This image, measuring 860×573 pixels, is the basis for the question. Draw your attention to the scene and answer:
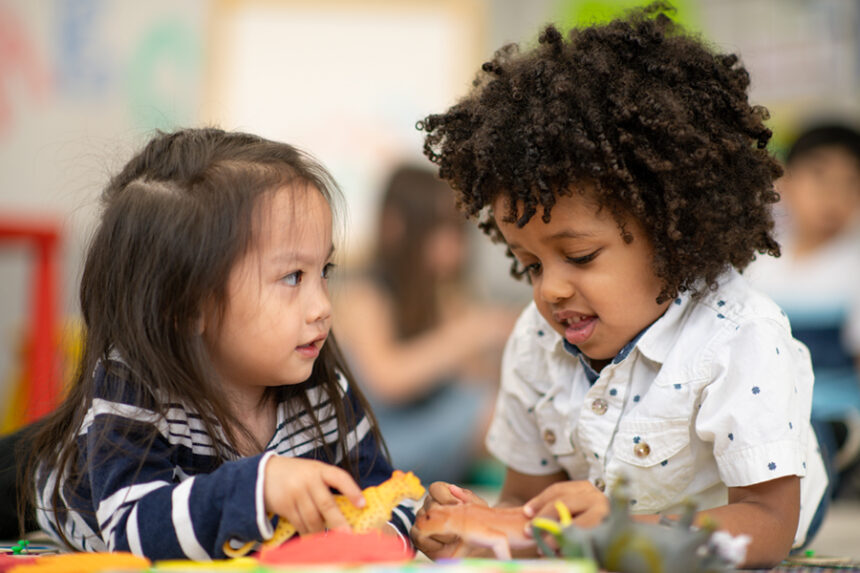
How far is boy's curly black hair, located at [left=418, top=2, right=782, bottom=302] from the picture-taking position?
0.83 m

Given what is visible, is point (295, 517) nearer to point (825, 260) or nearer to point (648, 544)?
point (648, 544)

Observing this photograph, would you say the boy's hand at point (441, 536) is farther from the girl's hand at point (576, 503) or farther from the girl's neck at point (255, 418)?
the girl's neck at point (255, 418)

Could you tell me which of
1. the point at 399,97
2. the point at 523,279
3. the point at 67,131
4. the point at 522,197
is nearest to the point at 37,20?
the point at 67,131

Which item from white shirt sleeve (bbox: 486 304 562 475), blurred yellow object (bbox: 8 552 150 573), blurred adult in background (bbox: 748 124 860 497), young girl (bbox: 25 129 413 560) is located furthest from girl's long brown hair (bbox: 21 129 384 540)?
blurred adult in background (bbox: 748 124 860 497)

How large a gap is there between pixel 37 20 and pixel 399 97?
3.48ft

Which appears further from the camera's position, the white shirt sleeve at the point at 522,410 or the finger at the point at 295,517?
the white shirt sleeve at the point at 522,410

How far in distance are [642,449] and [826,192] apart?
1475 millimetres

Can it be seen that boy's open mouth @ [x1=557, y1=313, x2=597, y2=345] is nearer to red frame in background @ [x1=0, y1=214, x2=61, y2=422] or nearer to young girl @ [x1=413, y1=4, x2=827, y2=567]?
young girl @ [x1=413, y1=4, x2=827, y2=567]

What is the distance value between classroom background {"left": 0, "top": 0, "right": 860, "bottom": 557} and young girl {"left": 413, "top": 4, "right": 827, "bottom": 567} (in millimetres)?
1509

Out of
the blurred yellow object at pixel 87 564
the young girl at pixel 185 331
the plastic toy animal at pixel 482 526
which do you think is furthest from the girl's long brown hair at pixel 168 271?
the plastic toy animal at pixel 482 526

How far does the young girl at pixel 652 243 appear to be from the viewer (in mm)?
813

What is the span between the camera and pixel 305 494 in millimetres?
701

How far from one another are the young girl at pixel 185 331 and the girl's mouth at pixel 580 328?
24cm

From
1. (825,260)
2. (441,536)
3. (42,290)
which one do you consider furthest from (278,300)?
(825,260)
